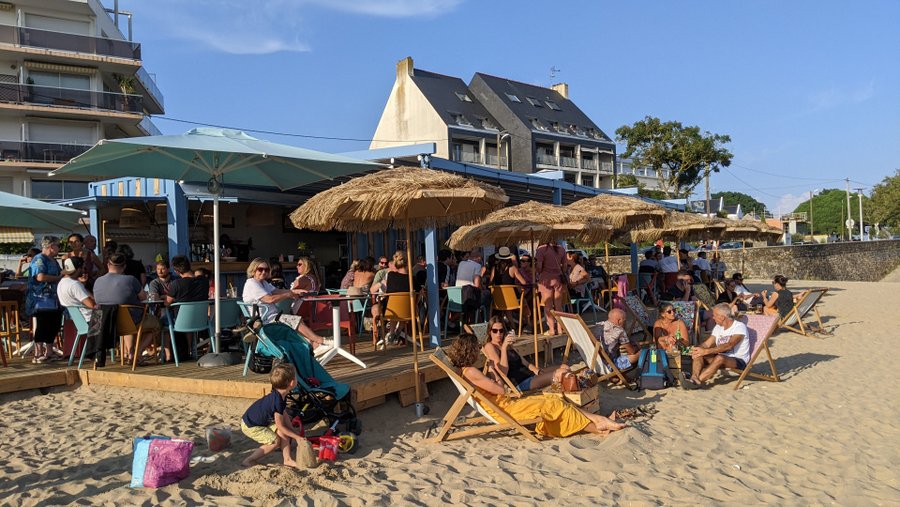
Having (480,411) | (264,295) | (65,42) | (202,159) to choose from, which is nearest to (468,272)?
(264,295)

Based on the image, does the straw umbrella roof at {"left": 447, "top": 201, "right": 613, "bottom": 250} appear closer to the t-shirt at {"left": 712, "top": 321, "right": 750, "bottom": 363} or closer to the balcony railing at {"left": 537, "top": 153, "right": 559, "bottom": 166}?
the t-shirt at {"left": 712, "top": 321, "right": 750, "bottom": 363}

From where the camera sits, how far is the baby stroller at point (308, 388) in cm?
479

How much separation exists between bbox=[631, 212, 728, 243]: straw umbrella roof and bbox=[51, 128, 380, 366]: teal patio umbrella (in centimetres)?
804

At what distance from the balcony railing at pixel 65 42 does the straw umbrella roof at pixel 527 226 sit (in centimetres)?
2516

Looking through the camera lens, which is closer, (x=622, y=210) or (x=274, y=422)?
(x=274, y=422)

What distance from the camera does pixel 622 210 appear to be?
9820 millimetres

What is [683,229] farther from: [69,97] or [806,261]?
[69,97]

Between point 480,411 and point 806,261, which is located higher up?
point 806,261

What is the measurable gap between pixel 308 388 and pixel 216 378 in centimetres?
133

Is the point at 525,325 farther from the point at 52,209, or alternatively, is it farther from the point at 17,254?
the point at 17,254

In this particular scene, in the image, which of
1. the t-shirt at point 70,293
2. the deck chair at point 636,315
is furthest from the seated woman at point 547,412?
the deck chair at point 636,315

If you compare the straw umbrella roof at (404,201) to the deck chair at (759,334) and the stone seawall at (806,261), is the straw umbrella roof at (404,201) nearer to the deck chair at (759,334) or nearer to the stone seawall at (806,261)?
the deck chair at (759,334)

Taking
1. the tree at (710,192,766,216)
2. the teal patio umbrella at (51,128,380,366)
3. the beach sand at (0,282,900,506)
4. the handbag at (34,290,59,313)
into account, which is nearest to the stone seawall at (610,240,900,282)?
the beach sand at (0,282,900,506)

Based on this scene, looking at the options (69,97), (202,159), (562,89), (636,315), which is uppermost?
(562,89)
